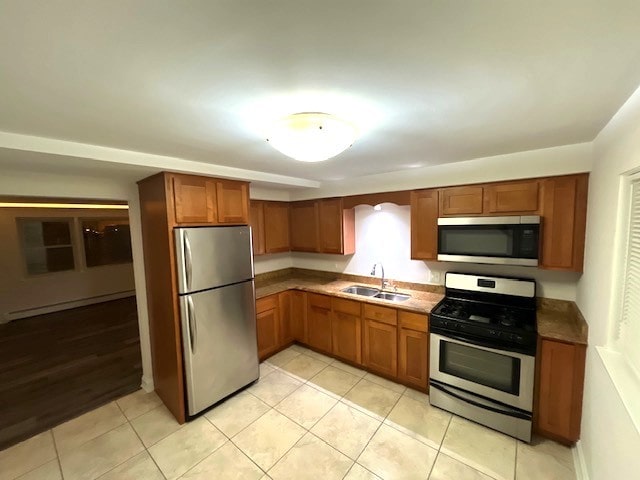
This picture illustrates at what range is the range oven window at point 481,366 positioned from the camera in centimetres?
213

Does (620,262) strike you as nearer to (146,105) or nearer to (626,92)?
(626,92)

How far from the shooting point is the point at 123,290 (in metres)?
6.37

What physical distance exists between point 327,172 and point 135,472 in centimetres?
302

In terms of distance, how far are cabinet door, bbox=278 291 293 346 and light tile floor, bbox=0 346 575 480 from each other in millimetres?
923

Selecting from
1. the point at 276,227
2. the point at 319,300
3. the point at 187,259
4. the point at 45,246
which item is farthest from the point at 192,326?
the point at 45,246

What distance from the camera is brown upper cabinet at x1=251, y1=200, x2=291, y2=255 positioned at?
3607 millimetres

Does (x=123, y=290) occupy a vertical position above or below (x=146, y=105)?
below

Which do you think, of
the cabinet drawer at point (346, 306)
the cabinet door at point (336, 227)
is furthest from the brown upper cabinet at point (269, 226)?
the cabinet drawer at point (346, 306)

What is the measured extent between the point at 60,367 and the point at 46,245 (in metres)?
3.45

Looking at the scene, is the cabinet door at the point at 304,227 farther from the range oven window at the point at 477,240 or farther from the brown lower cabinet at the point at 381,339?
the range oven window at the point at 477,240

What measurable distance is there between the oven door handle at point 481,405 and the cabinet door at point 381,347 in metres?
0.45

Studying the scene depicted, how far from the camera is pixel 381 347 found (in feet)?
→ 9.60

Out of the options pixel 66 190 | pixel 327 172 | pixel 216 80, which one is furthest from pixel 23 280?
pixel 216 80

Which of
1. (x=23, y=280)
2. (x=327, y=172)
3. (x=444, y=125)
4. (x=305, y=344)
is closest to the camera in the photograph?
(x=444, y=125)
